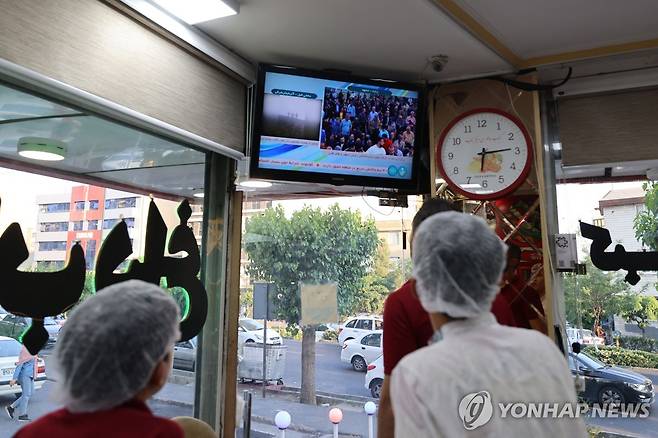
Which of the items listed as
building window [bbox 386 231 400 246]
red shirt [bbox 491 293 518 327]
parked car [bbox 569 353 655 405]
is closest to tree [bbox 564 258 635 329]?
parked car [bbox 569 353 655 405]

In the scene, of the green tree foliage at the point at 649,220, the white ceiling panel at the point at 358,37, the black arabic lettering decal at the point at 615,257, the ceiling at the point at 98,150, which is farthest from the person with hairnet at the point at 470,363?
the green tree foliage at the point at 649,220

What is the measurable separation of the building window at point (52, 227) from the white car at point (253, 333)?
110 centimetres

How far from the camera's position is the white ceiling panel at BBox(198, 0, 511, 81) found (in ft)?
6.34

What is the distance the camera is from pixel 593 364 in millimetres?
2506

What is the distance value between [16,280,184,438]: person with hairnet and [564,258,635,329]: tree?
7.61 ft

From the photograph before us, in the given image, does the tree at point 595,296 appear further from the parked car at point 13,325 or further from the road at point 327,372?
the parked car at point 13,325

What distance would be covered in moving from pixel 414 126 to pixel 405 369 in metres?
1.70

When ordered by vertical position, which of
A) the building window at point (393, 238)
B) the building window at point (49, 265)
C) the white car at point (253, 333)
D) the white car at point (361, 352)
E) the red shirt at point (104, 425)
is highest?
the building window at point (393, 238)

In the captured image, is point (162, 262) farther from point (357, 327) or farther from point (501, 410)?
point (501, 410)

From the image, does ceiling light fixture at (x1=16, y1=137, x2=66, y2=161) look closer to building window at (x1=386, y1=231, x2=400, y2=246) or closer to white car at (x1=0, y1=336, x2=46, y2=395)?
white car at (x1=0, y1=336, x2=46, y2=395)

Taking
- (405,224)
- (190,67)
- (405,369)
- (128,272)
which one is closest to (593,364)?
(405,224)

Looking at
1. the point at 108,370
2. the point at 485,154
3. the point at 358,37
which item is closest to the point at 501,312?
the point at 108,370

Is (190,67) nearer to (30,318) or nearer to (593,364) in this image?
(30,318)

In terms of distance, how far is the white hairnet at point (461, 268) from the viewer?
3.34ft
